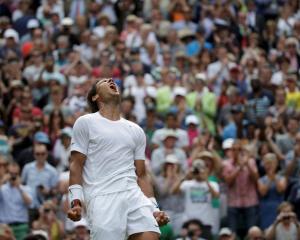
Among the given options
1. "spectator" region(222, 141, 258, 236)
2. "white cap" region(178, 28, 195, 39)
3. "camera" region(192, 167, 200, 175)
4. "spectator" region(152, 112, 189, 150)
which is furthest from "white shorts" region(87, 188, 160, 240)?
"white cap" region(178, 28, 195, 39)

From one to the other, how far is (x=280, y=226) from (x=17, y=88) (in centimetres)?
607

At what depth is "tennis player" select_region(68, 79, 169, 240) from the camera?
11.1 metres

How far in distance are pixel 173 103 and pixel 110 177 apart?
10.8 metres

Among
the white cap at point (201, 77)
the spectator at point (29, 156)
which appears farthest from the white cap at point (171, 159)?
the white cap at point (201, 77)

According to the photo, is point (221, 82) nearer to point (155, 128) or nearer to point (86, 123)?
point (155, 128)

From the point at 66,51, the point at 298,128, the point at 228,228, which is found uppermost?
the point at 66,51

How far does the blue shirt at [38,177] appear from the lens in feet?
62.1

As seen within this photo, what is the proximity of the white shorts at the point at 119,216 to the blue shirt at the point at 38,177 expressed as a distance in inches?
305

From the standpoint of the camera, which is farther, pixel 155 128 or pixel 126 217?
pixel 155 128

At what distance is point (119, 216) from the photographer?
1115cm

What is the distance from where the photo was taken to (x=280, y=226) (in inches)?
709

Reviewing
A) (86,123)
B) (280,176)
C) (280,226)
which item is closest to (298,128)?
(280,176)

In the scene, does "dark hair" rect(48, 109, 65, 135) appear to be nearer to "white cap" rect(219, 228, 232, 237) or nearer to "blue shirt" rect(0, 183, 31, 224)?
"blue shirt" rect(0, 183, 31, 224)

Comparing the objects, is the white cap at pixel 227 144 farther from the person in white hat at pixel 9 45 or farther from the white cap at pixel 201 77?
the person in white hat at pixel 9 45
